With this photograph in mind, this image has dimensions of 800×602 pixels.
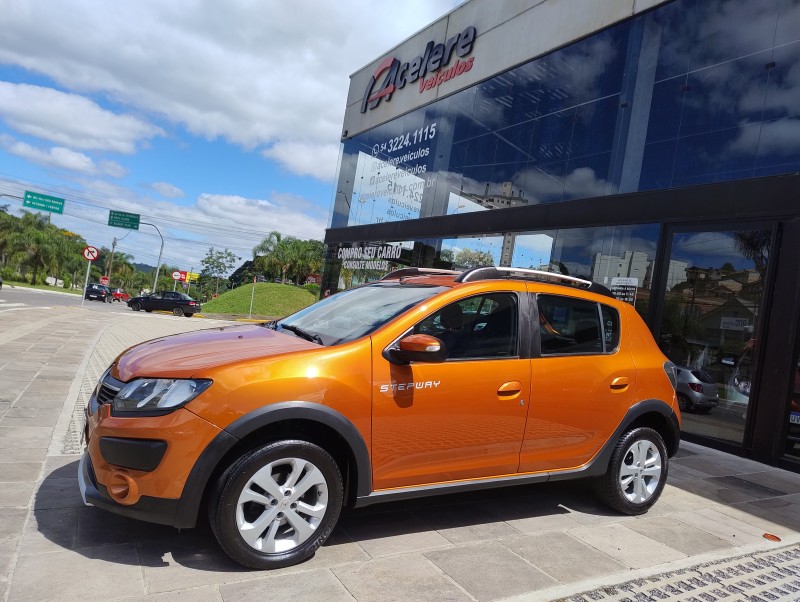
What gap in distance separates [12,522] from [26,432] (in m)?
2.01

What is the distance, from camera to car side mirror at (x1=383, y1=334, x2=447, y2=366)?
10.4ft

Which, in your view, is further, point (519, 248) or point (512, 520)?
point (519, 248)

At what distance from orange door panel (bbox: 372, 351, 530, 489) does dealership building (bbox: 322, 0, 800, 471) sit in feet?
16.1

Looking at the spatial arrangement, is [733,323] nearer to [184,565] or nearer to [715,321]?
[715,321]

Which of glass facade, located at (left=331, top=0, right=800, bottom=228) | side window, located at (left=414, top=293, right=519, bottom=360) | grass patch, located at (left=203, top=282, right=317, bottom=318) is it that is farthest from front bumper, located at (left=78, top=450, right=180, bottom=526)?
grass patch, located at (left=203, top=282, right=317, bottom=318)

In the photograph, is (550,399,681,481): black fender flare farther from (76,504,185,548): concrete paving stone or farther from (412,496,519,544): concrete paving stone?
(76,504,185,548): concrete paving stone

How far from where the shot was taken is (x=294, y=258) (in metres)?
64.0

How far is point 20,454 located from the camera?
4336 millimetres

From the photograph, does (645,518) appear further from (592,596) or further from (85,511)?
(85,511)

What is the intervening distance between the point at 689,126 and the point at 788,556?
635 cm

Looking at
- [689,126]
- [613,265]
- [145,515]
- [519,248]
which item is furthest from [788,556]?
[519,248]

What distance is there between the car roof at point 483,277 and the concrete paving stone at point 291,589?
1907 mm

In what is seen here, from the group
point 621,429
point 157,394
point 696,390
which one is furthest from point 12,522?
point 696,390

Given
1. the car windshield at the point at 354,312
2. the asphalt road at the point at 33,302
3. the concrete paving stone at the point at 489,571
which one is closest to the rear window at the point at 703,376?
the concrete paving stone at the point at 489,571
